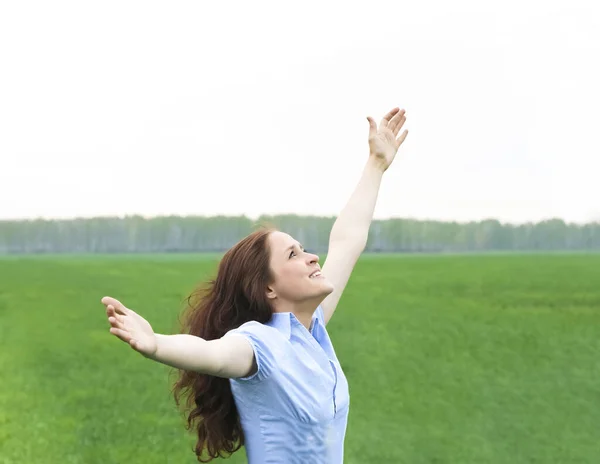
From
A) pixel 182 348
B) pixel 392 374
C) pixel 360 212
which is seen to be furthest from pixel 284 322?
pixel 392 374

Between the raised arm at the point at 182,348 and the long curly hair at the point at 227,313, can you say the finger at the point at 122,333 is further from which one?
the long curly hair at the point at 227,313

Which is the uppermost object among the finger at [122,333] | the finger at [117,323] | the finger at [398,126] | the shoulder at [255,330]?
the finger at [398,126]

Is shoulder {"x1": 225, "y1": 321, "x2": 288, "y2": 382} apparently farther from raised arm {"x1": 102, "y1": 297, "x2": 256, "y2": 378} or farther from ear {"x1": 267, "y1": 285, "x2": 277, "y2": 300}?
ear {"x1": 267, "y1": 285, "x2": 277, "y2": 300}

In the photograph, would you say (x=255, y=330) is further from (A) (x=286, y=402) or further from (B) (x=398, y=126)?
(B) (x=398, y=126)

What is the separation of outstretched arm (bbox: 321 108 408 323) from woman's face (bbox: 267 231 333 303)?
391mm

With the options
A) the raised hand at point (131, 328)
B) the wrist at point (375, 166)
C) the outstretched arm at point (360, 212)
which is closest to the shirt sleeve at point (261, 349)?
the raised hand at point (131, 328)

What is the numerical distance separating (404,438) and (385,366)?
12.0 feet

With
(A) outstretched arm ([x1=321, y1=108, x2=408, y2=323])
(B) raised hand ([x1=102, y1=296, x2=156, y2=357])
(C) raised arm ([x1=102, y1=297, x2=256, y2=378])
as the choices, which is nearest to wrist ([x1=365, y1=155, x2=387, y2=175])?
(A) outstretched arm ([x1=321, y1=108, x2=408, y2=323])

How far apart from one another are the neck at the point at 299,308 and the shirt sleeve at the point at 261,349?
0.17 meters

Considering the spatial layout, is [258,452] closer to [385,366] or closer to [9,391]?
[9,391]

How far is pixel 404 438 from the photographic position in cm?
987

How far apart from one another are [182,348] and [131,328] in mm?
178

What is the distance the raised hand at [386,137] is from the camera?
411cm

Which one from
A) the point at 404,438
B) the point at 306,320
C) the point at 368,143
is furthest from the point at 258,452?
the point at 404,438
